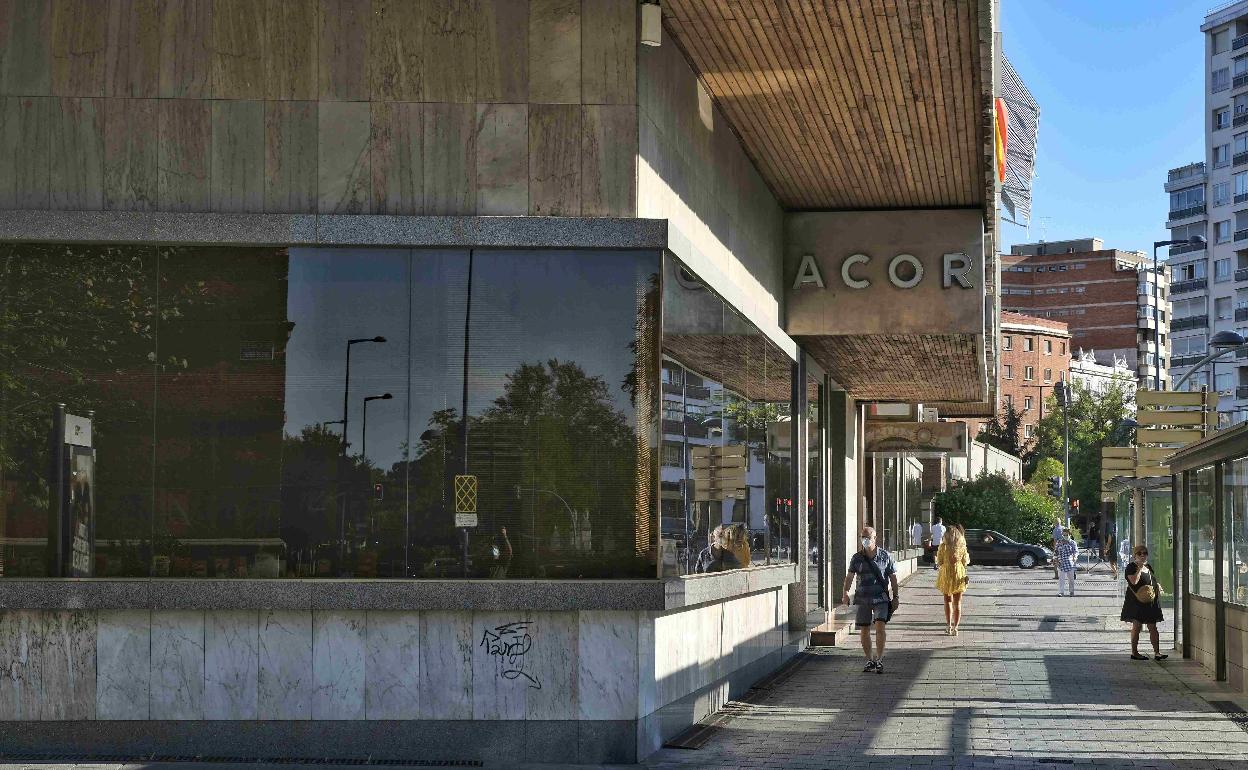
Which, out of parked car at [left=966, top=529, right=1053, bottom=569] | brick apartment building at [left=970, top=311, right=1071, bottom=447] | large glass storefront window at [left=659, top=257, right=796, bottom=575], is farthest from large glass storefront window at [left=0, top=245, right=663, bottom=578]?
brick apartment building at [left=970, top=311, right=1071, bottom=447]

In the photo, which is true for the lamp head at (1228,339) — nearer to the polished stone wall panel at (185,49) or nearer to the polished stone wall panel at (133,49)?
the polished stone wall panel at (185,49)

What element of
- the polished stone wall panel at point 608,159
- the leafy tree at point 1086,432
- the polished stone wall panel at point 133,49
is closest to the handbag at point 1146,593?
the polished stone wall panel at point 608,159

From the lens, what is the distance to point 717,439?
14.1 m

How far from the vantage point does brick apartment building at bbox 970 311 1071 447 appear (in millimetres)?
140500

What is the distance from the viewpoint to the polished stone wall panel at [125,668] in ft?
37.2

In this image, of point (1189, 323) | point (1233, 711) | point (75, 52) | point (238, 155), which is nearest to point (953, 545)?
point (1233, 711)

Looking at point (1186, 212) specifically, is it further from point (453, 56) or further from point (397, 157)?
point (397, 157)

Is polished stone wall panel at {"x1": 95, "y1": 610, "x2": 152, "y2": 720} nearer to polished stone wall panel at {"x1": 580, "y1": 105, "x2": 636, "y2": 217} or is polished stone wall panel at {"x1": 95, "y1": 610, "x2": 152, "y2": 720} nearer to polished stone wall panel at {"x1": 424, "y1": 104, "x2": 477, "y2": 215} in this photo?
polished stone wall panel at {"x1": 424, "y1": 104, "x2": 477, "y2": 215}

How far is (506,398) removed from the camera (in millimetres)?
11484

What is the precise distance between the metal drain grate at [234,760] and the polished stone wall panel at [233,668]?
29 centimetres

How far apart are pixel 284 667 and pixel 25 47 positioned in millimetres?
4597

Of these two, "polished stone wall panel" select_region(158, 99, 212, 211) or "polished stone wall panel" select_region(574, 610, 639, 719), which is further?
"polished stone wall panel" select_region(158, 99, 212, 211)

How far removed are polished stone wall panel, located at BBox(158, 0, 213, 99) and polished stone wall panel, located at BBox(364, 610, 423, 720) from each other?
12.5 feet

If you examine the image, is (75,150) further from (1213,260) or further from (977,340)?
(1213,260)
